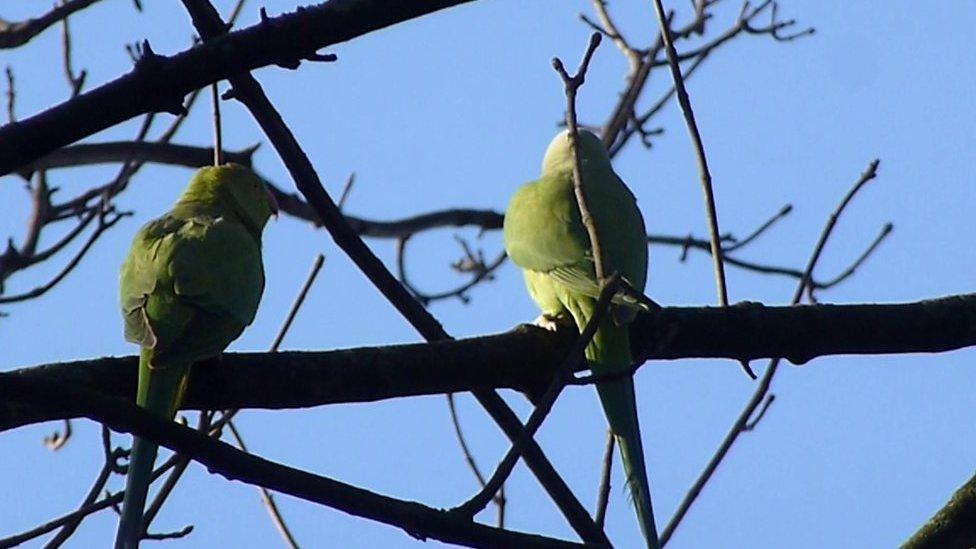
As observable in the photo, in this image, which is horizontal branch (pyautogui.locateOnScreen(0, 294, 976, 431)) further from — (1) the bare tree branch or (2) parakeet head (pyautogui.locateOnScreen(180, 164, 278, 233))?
(1) the bare tree branch

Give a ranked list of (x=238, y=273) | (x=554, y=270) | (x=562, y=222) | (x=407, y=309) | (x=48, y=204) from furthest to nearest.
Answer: (x=48, y=204) → (x=562, y=222) → (x=554, y=270) → (x=238, y=273) → (x=407, y=309)

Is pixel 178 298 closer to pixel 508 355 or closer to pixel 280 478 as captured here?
pixel 508 355

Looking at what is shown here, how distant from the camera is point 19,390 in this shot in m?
2.30

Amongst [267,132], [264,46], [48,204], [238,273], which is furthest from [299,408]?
[48,204]

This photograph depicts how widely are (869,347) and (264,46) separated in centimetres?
231

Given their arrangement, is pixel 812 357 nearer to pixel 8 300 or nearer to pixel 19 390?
pixel 19 390

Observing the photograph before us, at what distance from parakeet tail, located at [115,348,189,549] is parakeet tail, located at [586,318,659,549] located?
1.15m

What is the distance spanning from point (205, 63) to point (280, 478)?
0.73 m

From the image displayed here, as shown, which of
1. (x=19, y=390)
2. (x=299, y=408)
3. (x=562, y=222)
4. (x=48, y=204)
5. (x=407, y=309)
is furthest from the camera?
(x=48, y=204)

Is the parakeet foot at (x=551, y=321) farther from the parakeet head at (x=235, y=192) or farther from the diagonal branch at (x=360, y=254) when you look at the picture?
the parakeet head at (x=235, y=192)

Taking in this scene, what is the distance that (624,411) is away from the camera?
4.23 metres

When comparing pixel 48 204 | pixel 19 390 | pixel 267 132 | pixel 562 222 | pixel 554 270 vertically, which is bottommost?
pixel 19 390

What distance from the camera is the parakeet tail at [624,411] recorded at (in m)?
4.02

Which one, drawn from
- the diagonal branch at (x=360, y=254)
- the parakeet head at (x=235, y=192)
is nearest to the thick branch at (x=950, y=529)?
the diagonal branch at (x=360, y=254)
